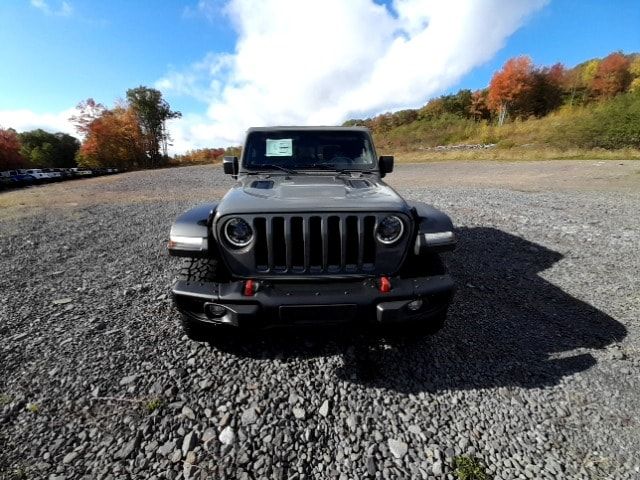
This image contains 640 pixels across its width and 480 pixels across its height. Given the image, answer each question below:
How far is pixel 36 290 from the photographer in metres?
3.88

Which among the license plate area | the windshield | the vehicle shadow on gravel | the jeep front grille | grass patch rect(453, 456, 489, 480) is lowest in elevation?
grass patch rect(453, 456, 489, 480)

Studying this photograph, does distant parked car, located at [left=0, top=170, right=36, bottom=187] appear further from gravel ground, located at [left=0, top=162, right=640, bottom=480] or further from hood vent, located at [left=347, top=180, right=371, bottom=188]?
hood vent, located at [left=347, top=180, right=371, bottom=188]

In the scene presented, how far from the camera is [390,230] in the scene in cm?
230

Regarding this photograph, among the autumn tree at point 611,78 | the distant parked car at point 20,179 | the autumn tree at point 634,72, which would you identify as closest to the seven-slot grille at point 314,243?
the distant parked car at point 20,179

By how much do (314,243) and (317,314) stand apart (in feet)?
1.60

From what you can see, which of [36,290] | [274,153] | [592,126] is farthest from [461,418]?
[592,126]

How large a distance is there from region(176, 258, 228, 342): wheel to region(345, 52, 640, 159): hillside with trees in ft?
85.2

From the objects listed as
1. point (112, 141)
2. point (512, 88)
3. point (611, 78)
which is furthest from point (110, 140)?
point (611, 78)

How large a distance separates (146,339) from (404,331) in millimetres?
2242

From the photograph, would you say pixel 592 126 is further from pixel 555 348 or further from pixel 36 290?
pixel 36 290

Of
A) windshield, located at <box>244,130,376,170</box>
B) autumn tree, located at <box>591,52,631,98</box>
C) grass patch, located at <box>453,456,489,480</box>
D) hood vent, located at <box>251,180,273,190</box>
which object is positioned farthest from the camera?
autumn tree, located at <box>591,52,631,98</box>

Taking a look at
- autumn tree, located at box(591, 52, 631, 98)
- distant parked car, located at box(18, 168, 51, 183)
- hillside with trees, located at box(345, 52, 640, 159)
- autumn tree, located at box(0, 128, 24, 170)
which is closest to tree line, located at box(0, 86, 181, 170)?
autumn tree, located at box(0, 128, 24, 170)

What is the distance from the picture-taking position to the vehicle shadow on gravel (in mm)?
2385

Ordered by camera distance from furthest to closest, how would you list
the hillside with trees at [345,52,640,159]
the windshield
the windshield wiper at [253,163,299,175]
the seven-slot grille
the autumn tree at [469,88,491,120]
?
the autumn tree at [469,88,491,120] → the hillside with trees at [345,52,640,159] → the windshield → the windshield wiper at [253,163,299,175] → the seven-slot grille
